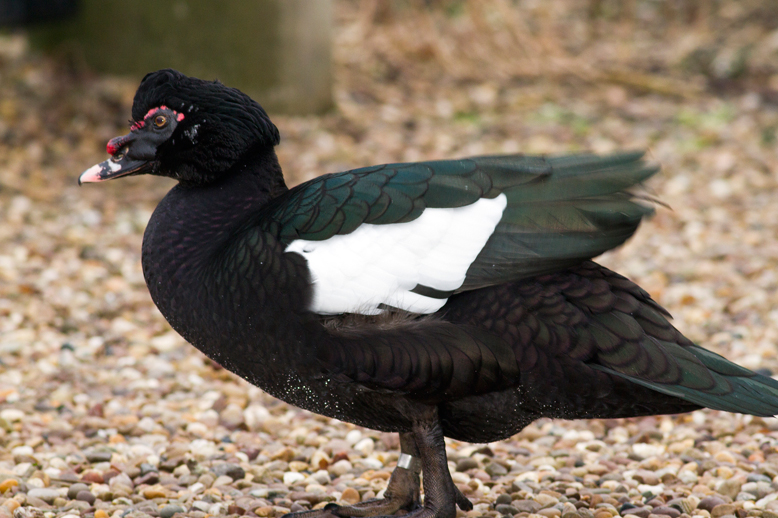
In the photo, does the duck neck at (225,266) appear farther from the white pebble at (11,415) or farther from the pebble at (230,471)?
the white pebble at (11,415)

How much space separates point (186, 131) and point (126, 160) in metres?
0.25

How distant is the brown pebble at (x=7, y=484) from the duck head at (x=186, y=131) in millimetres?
1184

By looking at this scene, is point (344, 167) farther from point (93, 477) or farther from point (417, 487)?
point (417, 487)

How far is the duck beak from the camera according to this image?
10.0 ft

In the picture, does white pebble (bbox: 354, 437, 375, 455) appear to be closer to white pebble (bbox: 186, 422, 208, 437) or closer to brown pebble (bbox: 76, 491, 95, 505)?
white pebble (bbox: 186, 422, 208, 437)

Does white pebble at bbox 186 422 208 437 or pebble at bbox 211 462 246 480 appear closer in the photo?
pebble at bbox 211 462 246 480

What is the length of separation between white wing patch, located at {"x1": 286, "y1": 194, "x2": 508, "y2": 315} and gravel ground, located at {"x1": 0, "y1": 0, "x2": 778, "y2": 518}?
0.97 meters

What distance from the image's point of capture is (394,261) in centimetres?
283

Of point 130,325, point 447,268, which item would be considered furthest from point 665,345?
point 130,325

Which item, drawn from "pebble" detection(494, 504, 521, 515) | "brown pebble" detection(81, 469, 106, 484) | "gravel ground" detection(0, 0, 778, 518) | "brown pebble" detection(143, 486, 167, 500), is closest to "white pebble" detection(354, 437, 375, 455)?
"gravel ground" detection(0, 0, 778, 518)

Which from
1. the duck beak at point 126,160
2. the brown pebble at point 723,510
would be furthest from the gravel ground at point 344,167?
the duck beak at point 126,160

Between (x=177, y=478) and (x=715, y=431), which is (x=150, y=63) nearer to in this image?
(x=177, y=478)

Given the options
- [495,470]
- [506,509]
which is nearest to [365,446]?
[495,470]

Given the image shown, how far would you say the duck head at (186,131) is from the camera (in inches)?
119
